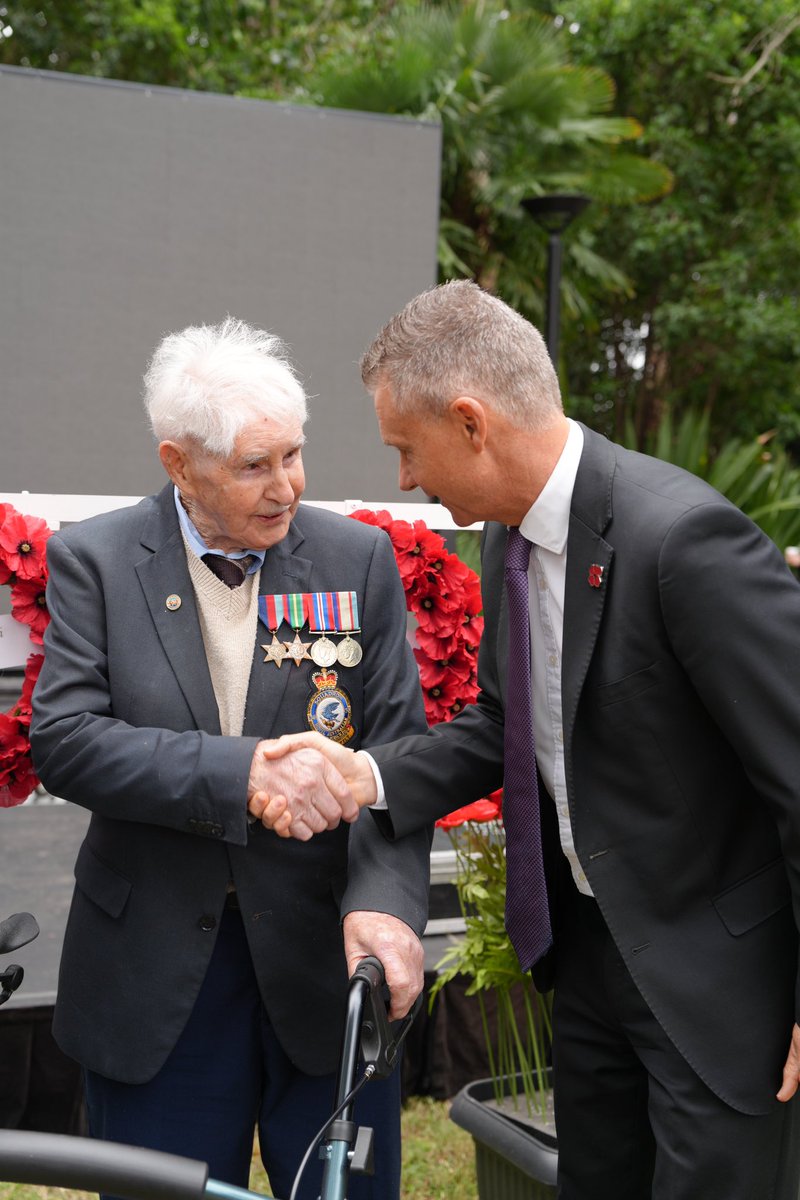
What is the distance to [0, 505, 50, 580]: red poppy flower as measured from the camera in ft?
7.98

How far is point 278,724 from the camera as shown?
2.05 metres

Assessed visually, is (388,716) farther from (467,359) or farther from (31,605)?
(31,605)

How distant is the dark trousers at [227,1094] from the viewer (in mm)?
2062

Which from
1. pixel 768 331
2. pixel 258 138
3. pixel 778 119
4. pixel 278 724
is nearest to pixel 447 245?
pixel 258 138

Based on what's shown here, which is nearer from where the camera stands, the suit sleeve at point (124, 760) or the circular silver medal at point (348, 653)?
the suit sleeve at point (124, 760)

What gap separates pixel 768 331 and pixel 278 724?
1394 cm

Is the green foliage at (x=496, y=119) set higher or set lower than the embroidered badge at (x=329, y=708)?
higher

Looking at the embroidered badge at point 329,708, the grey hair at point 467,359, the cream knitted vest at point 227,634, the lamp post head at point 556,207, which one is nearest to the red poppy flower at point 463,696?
the embroidered badge at point 329,708

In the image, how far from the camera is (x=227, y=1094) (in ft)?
6.81

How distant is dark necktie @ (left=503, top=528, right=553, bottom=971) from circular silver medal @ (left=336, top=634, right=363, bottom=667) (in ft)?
0.94

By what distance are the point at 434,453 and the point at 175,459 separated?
49cm

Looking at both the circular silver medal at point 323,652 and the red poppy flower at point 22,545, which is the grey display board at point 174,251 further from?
the circular silver medal at point 323,652

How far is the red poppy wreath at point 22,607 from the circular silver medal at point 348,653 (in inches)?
28.6

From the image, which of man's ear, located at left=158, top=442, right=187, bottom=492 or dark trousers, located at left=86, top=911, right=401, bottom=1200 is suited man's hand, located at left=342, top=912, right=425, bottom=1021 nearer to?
dark trousers, located at left=86, top=911, right=401, bottom=1200
